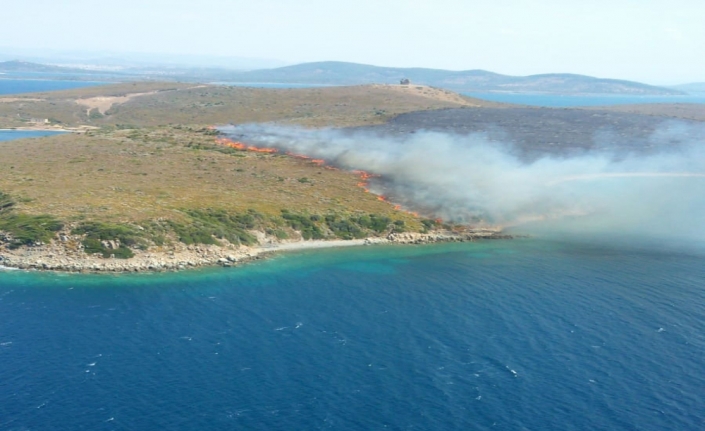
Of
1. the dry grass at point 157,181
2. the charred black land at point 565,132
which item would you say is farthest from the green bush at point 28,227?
the charred black land at point 565,132

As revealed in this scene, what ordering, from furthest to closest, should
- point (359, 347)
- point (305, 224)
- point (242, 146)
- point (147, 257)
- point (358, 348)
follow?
1. point (242, 146)
2. point (305, 224)
3. point (147, 257)
4. point (359, 347)
5. point (358, 348)

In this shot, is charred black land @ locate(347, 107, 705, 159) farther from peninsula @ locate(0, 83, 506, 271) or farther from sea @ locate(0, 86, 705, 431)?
sea @ locate(0, 86, 705, 431)

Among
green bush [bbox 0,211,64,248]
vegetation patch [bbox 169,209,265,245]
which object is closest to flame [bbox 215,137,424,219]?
vegetation patch [bbox 169,209,265,245]

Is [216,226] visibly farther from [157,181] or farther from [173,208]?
[157,181]

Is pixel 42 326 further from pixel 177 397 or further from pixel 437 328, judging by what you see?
pixel 437 328

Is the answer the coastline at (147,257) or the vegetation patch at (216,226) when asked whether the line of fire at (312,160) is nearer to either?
the coastline at (147,257)

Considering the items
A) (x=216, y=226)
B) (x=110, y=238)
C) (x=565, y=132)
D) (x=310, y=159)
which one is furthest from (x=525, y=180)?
(x=110, y=238)
